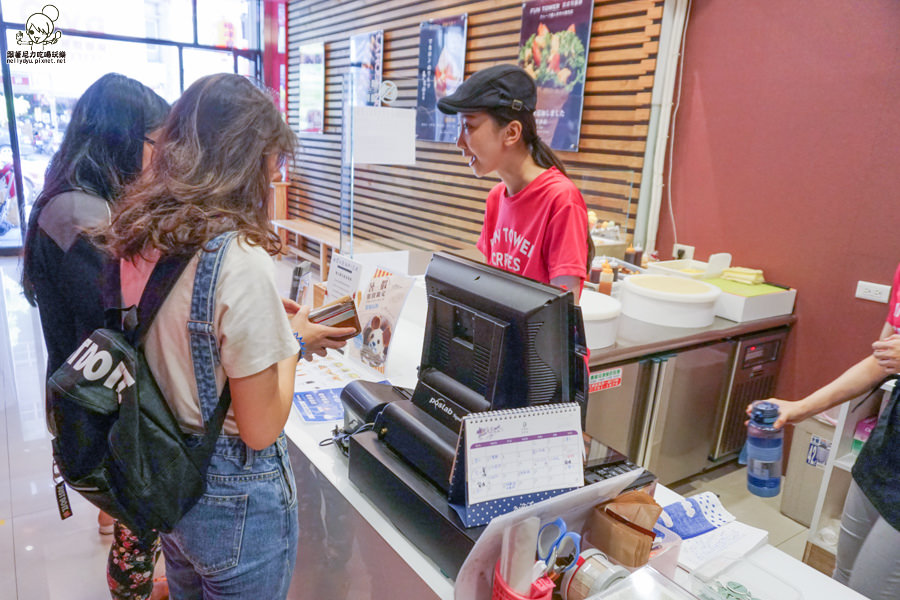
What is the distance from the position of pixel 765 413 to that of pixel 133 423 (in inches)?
66.0

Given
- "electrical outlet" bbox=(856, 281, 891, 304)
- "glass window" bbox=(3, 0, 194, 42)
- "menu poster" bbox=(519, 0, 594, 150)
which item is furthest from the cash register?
"glass window" bbox=(3, 0, 194, 42)

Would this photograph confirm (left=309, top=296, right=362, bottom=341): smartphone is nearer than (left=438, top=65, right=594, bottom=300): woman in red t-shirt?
Yes

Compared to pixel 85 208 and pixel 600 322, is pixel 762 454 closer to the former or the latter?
pixel 600 322

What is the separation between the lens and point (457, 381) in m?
1.28

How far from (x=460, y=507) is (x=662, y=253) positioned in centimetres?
323

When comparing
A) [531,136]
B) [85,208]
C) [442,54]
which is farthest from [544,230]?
[442,54]

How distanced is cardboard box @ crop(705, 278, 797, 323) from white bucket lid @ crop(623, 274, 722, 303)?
0.38ft

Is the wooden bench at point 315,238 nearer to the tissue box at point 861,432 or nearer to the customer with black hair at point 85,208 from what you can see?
the customer with black hair at point 85,208

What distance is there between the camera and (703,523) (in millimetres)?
1366

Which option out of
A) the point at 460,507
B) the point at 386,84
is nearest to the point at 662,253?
the point at 386,84

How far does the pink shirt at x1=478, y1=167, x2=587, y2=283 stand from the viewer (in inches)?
70.4

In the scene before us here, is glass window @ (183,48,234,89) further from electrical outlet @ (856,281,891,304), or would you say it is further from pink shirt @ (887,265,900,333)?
pink shirt @ (887,265,900,333)

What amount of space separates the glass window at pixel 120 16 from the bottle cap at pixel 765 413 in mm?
9067

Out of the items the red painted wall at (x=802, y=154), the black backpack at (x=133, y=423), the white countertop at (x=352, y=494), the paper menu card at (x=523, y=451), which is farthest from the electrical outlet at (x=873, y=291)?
the black backpack at (x=133, y=423)
